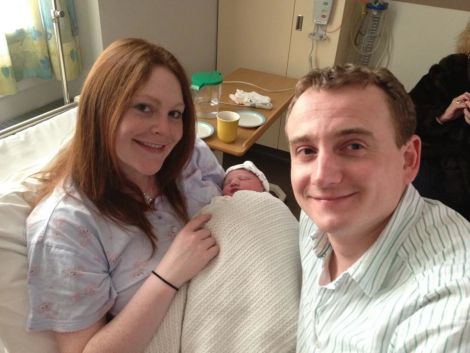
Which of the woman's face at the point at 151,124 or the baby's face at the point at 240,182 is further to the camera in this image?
the baby's face at the point at 240,182

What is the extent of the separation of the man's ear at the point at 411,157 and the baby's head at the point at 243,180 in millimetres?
682

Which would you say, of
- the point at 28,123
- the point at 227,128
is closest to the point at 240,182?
the point at 227,128

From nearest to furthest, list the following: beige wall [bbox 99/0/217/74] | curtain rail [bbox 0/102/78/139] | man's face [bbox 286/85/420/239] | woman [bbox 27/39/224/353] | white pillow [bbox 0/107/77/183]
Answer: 1. man's face [bbox 286/85/420/239]
2. woman [bbox 27/39/224/353]
3. white pillow [bbox 0/107/77/183]
4. curtain rail [bbox 0/102/78/139]
5. beige wall [bbox 99/0/217/74]

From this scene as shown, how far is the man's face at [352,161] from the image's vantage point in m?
0.83

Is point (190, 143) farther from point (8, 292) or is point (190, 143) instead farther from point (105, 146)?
point (8, 292)

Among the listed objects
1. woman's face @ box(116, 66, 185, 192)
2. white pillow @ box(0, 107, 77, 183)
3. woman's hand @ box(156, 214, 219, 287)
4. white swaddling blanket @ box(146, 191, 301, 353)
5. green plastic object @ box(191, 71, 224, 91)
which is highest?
woman's face @ box(116, 66, 185, 192)

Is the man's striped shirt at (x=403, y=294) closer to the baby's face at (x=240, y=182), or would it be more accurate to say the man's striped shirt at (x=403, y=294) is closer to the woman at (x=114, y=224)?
the woman at (x=114, y=224)

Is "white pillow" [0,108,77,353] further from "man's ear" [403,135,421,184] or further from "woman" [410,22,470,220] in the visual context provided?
"woman" [410,22,470,220]

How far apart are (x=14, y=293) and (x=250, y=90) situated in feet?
6.26

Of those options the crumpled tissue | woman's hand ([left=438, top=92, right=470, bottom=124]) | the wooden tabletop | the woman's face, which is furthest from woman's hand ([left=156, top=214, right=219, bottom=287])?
woman's hand ([left=438, top=92, right=470, bottom=124])

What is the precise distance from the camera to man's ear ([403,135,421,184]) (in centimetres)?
90

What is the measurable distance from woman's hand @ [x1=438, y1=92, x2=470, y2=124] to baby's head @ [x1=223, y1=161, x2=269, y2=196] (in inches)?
41.9

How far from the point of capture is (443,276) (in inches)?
27.7

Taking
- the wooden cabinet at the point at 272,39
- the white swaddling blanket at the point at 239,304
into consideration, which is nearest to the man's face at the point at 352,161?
the white swaddling blanket at the point at 239,304
